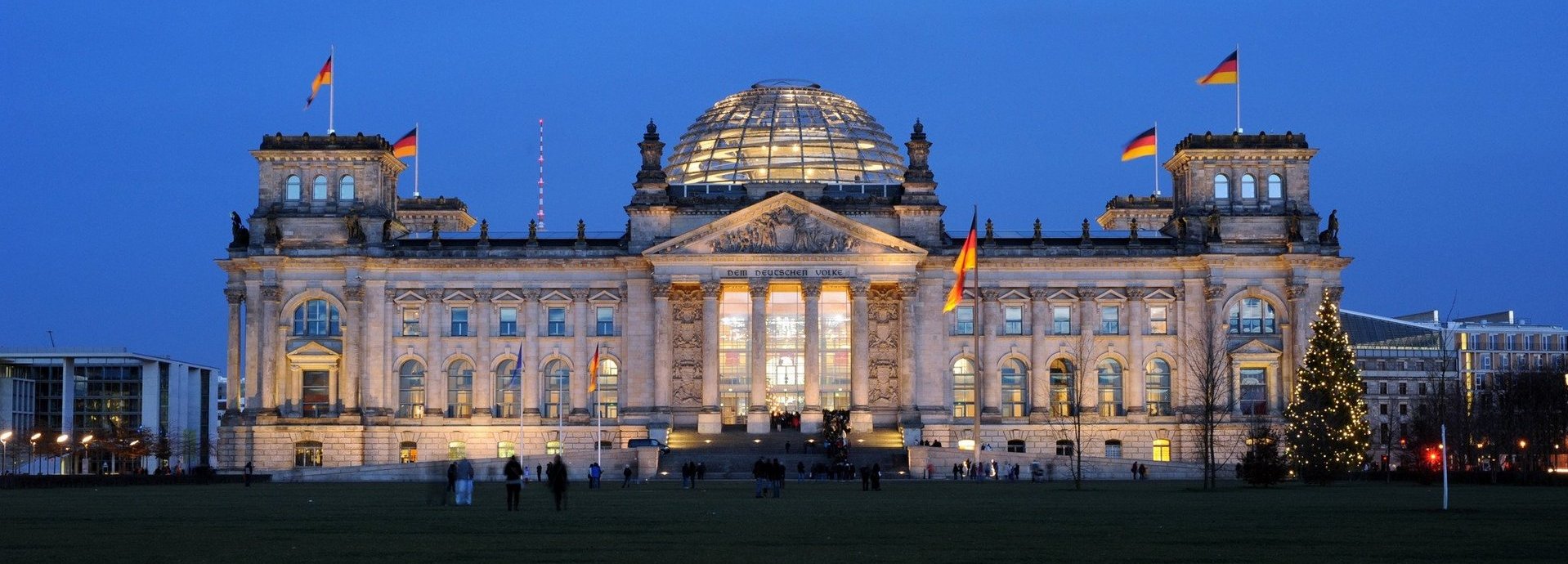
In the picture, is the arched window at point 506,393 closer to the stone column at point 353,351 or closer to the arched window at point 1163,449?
the stone column at point 353,351

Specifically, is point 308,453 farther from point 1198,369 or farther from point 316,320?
point 1198,369

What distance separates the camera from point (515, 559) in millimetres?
33438

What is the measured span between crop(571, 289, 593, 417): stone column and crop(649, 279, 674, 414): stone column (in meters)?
4.31

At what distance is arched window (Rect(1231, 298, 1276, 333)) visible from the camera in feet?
387

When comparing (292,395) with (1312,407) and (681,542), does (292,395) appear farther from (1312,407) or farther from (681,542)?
(681,542)

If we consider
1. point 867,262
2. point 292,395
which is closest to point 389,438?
point 292,395

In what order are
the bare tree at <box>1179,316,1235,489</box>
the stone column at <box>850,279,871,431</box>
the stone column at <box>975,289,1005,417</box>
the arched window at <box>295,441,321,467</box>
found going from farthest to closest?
the stone column at <box>975,289,1005,417</box> → the arched window at <box>295,441,321,467</box> → the stone column at <box>850,279,871,431</box> → the bare tree at <box>1179,316,1235,489</box>

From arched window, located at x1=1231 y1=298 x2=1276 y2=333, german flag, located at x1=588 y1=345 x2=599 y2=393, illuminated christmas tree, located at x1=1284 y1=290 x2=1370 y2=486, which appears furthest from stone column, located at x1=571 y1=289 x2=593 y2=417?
illuminated christmas tree, located at x1=1284 y1=290 x2=1370 y2=486

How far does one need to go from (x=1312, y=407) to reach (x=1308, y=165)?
105 ft

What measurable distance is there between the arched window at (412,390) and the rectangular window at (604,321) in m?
10.1

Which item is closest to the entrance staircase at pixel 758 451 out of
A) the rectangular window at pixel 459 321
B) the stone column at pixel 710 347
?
the stone column at pixel 710 347

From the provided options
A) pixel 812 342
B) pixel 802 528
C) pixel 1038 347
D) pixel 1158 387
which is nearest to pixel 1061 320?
pixel 1038 347

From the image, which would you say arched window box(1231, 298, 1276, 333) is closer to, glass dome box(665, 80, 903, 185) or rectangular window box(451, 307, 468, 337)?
glass dome box(665, 80, 903, 185)

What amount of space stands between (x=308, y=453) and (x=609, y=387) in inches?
664
